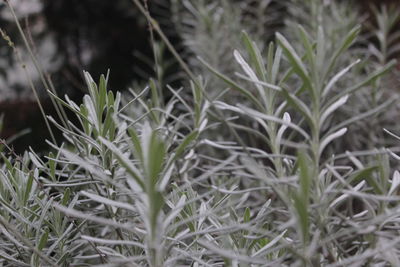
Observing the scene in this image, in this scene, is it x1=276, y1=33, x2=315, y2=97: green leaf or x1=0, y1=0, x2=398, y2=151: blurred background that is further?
x1=0, y1=0, x2=398, y2=151: blurred background

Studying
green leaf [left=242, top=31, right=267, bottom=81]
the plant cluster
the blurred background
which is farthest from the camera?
the blurred background

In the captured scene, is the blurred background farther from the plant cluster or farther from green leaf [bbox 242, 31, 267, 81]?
green leaf [bbox 242, 31, 267, 81]

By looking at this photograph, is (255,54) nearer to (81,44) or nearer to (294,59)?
(294,59)

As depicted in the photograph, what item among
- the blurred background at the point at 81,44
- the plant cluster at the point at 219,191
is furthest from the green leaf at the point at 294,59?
the blurred background at the point at 81,44

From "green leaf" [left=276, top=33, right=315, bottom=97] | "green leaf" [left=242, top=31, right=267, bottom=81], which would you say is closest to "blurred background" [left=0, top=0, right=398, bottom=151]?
"green leaf" [left=242, top=31, right=267, bottom=81]

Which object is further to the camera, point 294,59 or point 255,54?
point 255,54

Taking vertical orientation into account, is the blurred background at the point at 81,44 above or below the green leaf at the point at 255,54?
below

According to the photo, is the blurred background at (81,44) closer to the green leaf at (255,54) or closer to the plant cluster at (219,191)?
the plant cluster at (219,191)

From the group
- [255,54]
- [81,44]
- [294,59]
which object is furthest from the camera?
[81,44]

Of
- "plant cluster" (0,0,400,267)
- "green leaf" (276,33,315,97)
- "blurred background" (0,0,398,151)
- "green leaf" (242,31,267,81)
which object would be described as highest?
"green leaf" (276,33,315,97)

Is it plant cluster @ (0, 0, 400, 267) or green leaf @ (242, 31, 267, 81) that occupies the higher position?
green leaf @ (242, 31, 267, 81)

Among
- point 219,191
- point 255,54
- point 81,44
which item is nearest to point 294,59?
point 255,54

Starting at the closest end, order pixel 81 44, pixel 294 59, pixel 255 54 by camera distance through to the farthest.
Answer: pixel 294 59 < pixel 255 54 < pixel 81 44

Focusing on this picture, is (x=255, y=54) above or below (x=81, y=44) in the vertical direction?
above
